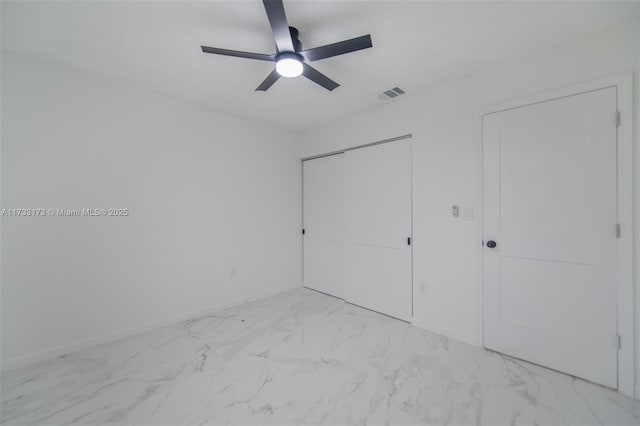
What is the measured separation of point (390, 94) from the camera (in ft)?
8.49

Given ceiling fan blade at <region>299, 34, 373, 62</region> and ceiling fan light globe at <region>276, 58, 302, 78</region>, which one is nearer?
ceiling fan blade at <region>299, 34, 373, 62</region>

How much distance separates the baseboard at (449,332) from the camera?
224 cm

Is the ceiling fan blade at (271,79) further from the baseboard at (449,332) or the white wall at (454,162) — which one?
the baseboard at (449,332)

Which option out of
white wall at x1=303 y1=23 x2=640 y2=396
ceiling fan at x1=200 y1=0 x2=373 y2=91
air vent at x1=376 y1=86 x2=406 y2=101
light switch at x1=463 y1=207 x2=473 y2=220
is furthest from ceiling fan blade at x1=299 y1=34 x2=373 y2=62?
light switch at x1=463 y1=207 x2=473 y2=220

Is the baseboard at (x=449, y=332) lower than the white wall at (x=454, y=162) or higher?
lower

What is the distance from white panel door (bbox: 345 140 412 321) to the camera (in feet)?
9.10

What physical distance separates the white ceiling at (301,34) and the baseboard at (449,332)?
2.50 m

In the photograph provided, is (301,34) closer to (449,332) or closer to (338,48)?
(338,48)

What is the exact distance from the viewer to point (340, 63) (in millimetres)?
2045

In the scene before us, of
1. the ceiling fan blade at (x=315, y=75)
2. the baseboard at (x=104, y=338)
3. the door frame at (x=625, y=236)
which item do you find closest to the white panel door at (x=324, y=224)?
the baseboard at (x=104, y=338)

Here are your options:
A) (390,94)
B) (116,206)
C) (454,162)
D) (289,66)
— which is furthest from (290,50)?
(116,206)

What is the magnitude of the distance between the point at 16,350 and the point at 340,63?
3575mm

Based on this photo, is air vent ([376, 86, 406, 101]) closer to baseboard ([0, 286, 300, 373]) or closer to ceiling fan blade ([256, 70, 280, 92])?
ceiling fan blade ([256, 70, 280, 92])

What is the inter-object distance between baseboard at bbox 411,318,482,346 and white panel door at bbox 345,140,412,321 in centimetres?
17
